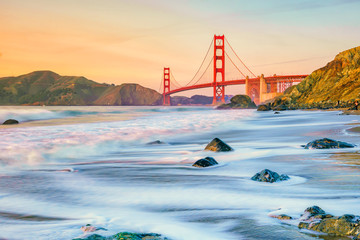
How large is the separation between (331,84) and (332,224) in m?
42.5

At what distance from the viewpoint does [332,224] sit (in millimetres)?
2293

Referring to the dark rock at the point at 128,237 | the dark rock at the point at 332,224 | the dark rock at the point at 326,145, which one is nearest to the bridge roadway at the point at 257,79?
the dark rock at the point at 326,145

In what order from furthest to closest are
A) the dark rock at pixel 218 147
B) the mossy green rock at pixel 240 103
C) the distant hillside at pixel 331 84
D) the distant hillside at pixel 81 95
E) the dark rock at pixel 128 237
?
the distant hillside at pixel 81 95 → the mossy green rock at pixel 240 103 → the distant hillside at pixel 331 84 → the dark rock at pixel 218 147 → the dark rock at pixel 128 237

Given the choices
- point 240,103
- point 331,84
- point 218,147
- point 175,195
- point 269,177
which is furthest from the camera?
point 240,103

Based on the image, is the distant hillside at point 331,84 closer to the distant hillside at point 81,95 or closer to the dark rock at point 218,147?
the dark rock at point 218,147

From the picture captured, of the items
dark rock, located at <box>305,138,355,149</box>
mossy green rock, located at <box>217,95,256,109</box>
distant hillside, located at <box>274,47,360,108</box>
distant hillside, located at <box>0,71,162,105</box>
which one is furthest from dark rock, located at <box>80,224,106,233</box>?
distant hillside, located at <box>0,71,162,105</box>

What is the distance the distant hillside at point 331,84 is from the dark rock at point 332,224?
34.1 meters

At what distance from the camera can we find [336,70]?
1708 inches

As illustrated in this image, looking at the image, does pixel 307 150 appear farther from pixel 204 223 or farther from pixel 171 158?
pixel 204 223

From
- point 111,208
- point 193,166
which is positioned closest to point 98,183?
point 111,208

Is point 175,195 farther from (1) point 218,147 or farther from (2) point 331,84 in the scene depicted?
(2) point 331,84

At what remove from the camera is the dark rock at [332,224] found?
2.20m

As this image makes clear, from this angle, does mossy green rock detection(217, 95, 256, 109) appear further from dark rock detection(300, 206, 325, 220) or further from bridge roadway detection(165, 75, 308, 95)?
dark rock detection(300, 206, 325, 220)

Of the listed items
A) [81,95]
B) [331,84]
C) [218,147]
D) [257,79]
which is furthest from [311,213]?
[81,95]
